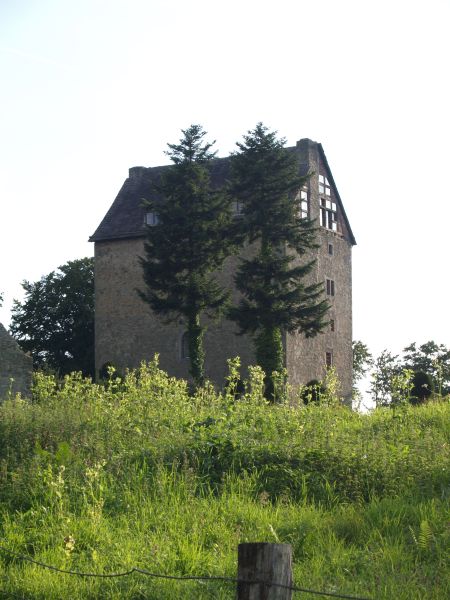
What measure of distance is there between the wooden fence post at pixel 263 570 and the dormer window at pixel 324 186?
47.4 meters

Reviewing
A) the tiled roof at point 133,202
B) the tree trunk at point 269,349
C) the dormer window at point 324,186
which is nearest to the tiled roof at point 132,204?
the tiled roof at point 133,202

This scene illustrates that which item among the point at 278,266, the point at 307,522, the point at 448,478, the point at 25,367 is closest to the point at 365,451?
the point at 448,478

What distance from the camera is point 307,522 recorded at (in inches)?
383

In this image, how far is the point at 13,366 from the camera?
1239 inches

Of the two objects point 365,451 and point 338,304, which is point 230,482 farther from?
point 338,304

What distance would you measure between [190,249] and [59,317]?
18873 mm

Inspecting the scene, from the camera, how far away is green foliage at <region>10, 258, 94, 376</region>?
5712 cm

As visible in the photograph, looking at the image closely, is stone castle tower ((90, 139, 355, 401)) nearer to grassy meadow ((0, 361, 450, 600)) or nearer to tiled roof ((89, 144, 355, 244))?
tiled roof ((89, 144, 355, 244))

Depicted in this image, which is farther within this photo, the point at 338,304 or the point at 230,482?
the point at 338,304

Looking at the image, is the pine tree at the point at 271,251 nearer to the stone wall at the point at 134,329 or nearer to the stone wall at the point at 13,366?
the stone wall at the point at 134,329

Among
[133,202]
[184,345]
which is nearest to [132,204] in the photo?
[133,202]

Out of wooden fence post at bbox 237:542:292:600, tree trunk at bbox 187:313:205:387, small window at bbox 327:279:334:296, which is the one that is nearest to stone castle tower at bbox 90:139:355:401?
small window at bbox 327:279:334:296

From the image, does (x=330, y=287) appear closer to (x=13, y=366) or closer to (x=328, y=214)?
(x=328, y=214)

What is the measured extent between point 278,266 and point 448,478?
30134 millimetres
